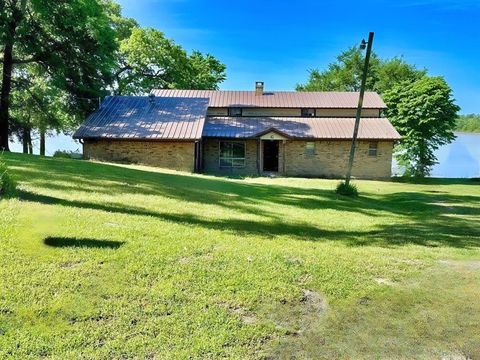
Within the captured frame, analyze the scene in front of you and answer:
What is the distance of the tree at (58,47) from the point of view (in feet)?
74.4

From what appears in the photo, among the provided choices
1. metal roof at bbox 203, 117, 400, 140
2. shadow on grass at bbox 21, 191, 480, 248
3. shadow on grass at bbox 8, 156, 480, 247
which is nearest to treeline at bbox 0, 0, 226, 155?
metal roof at bbox 203, 117, 400, 140

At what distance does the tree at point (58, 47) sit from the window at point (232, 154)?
8398 mm

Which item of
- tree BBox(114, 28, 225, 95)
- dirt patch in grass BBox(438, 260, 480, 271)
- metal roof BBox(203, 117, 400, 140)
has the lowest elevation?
dirt patch in grass BBox(438, 260, 480, 271)

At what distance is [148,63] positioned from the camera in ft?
120

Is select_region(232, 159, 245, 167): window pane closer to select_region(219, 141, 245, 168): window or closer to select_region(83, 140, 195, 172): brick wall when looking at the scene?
select_region(219, 141, 245, 168): window

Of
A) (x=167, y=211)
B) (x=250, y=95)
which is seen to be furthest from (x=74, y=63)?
(x=167, y=211)

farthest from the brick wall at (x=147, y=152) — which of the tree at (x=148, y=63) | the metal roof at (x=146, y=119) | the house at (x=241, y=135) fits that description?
the tree at (x=148, y=63)

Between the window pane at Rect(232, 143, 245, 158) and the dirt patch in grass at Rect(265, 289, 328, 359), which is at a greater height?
the window pane at Rect(232, 143, 245, 158)

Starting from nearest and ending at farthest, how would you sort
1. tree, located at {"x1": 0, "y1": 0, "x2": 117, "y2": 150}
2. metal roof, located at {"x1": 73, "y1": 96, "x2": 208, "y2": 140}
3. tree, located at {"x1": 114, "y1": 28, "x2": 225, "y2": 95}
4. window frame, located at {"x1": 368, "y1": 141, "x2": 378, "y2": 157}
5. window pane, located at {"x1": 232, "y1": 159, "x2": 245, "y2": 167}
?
1. tree, located at {"x1": 0, "y1": 0, "x2": 117, "y2": 150}
2. metal roof, located at {"x1": 73, "y1": 96, "x2": 208, "y2": 140}
3. window frame, located at {"x1": 368, "y1": 141, "x2": 378, "y2": 157}
4. window pane, located at {"x1": 232, "y1": 159, "x2": 245, "y2": 167}
5. tree, located at {"x1": 114, "y1": 28, "x2": 225, "y2": 95}

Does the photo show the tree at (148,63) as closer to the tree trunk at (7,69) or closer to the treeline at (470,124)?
the tree trunk at (7,69)

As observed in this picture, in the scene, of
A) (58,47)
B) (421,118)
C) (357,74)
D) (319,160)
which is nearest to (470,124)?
(357,74)

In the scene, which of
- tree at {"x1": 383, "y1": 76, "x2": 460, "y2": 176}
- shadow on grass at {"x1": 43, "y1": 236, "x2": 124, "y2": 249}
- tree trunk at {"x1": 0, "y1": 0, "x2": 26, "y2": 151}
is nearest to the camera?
shadow on grass at {"x1": 43, "y1": 236, "x2": 124, "y2": 249}

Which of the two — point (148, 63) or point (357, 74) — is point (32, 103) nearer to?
point (148, 63)

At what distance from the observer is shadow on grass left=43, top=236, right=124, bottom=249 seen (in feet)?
17.1
